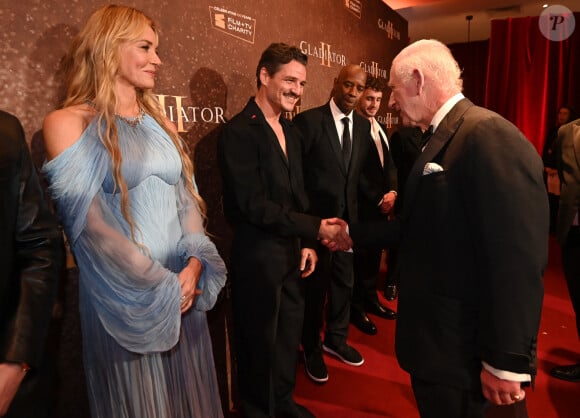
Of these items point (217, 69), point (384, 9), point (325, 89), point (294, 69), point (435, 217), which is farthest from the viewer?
point (384, 9)

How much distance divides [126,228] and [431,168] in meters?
0.98

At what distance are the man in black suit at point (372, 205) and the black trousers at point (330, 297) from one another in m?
0.55

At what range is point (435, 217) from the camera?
1294 millimetres

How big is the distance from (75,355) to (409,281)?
127 cm

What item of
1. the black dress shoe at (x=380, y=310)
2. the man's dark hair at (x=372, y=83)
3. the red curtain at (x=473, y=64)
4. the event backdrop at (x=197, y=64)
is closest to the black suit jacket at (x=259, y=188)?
the event backdrop at (x=197, y=64)

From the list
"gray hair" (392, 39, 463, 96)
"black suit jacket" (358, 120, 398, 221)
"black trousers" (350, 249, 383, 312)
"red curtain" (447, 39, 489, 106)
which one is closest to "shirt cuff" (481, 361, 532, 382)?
"gray hair" (392, 39, 463, 96)

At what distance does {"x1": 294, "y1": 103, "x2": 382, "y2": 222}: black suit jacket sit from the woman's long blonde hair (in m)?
1.45

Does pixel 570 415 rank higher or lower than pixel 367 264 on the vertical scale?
lower

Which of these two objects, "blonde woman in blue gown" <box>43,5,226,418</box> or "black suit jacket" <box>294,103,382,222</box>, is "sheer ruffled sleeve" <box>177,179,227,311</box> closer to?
"blonde woman in blue gown" <box>43,5,226,418</box>

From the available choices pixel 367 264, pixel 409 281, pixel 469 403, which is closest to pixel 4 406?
pixel 409 281

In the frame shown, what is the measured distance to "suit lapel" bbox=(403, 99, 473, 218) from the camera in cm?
Result: 129

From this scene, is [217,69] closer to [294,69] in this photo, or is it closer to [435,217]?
[294,69]

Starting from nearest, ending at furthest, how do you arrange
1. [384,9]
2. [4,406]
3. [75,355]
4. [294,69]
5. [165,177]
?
[4,406] → [165,177] → [75,355] → [294,69] → [384,9]

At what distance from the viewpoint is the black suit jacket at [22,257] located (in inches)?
37.9
